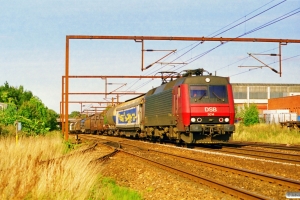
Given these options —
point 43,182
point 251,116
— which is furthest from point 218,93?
point 251,116

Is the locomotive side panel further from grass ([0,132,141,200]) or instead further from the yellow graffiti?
grass ([0,132,141,200])

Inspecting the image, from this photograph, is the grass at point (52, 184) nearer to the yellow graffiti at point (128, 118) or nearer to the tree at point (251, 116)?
the yellow graffiti at point (128, 118)

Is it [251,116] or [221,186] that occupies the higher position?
[251,116]

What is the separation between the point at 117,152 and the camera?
2189cm

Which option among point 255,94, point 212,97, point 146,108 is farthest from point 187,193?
point 255,94

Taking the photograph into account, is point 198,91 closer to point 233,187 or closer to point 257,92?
point 233,187

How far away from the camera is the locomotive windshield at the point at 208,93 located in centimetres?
2309

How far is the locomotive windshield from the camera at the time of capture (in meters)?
23.1

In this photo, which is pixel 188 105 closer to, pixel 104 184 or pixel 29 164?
pixel 104 184

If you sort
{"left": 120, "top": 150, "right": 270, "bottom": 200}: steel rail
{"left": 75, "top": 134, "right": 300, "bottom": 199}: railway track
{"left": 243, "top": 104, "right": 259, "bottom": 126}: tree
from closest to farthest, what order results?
{"left": 120, "top": 150, "right": 270, "bottom": 200}: steel rail < {"left": 75, "top": 134, "right": 300, "bottom": 199}: railway track < {"left": 243, "top": 104, "right": 259, "bottom": 126}: tree

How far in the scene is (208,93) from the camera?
2331 centimetres

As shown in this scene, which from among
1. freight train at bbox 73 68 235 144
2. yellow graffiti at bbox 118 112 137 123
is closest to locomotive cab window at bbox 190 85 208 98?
freight train at bbox 73 68 235 144

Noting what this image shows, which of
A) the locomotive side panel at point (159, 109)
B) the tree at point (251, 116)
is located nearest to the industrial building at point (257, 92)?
the tree at point (251, 116)

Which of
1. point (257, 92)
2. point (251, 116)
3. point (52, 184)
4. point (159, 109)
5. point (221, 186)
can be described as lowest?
point (221, 186)
